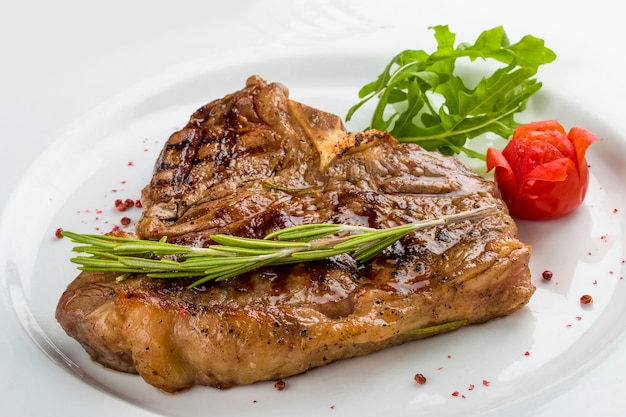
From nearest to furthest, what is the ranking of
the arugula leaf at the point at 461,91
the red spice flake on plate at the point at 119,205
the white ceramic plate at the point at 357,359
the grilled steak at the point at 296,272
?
the grilled steak at the point at 296,272
the white ceramic plate at the point at 357,359
the red spice flake on plate at the point at 119,205
the arugula leaf at the point at 461,91

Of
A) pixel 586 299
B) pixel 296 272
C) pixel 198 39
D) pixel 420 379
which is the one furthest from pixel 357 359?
pixel 198 39

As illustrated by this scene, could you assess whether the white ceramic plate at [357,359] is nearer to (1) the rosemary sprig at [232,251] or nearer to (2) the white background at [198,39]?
(2) the white background at [198,39]

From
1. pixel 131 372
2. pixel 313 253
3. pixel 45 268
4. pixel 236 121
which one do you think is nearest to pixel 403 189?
pixel 313 253

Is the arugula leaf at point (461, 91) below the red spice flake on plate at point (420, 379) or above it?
above

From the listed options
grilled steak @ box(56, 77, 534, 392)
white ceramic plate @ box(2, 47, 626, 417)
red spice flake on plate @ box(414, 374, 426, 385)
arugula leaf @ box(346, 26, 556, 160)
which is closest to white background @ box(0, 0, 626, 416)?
white ceramic plate @ box(2, 47, 626, 417)

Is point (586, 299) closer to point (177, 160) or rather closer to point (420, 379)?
point (420, 379)

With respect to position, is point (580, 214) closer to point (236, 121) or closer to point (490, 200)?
point (490, 200)

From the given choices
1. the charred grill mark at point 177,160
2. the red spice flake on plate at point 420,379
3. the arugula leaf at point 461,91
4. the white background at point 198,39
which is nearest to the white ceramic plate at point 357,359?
the red spice flake on plate at point 420,379

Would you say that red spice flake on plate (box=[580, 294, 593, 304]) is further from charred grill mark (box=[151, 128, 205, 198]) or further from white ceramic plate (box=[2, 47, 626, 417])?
charred grill mark (box=[151, 128, 205, 198])
